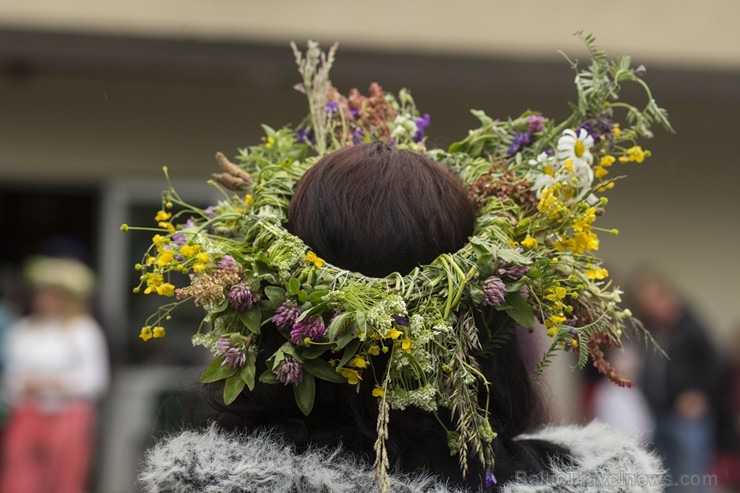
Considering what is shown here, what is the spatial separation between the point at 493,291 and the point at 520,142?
0.55 meters

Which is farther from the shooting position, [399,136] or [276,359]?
[399,136]

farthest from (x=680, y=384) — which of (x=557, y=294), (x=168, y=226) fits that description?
(x=168, y=226)

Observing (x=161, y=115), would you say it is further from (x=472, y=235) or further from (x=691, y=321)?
(x=472, y=235)

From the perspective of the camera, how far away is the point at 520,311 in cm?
163

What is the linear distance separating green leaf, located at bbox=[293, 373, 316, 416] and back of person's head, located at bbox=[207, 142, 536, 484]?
0.15 feet

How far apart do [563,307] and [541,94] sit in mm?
5932

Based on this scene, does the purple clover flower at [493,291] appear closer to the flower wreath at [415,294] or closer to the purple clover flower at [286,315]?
the flower wreath at [415,294]

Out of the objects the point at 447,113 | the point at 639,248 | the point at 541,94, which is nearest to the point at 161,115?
the point at 447,113

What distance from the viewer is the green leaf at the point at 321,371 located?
1.56 m

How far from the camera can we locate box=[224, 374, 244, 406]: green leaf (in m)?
1.56

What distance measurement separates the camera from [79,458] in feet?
20.9

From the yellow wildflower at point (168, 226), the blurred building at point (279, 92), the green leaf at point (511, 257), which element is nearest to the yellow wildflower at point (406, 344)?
the green leaf at point (511, 257)

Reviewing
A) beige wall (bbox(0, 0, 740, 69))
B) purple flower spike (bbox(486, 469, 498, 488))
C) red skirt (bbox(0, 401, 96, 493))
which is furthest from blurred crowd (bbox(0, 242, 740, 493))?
purple flower spike (bbox(486, 469, 498, 488))

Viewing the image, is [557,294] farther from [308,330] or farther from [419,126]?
[419,126]
